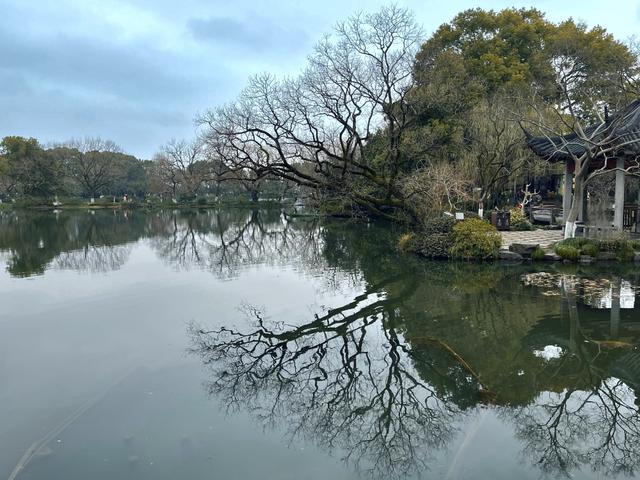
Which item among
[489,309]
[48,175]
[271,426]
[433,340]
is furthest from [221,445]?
[48,175]

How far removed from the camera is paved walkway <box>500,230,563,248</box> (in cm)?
1452

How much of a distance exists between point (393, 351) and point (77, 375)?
421 cm

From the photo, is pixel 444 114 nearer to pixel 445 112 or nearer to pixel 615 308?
pixel 445 112

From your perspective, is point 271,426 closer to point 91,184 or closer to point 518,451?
point 518,451

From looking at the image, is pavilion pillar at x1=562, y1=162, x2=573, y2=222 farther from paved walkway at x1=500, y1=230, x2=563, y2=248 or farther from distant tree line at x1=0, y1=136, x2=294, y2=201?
distant tree line at x1=0, y1=136, x2=294, y2=201

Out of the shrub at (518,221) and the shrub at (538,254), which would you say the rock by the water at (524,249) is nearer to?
the shrub at (538,254)

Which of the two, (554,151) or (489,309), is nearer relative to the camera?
(489,309)

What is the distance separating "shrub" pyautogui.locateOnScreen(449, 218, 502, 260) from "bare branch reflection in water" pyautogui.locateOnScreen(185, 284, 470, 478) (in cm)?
580

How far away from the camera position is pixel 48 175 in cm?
4909

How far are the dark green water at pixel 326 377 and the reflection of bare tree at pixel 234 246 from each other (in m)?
3.12

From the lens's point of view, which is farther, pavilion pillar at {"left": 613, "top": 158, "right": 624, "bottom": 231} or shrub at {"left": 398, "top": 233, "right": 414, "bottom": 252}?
shrub at {"left": 398, "top": 233, "right": 414, "bottom": 252}

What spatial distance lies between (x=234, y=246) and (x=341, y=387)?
1397 centimetres

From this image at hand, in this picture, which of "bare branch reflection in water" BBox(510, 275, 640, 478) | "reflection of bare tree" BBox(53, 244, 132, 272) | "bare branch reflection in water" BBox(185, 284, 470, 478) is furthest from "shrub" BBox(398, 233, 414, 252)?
"reflection of bare tree" BBox(53, 244, 132, 272)

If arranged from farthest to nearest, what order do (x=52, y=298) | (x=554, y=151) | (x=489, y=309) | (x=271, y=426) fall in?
1. (x=554, y=151)
2. (x=52, y=298)
3. (x=489, y=309)
4. (x=271, y=426)
